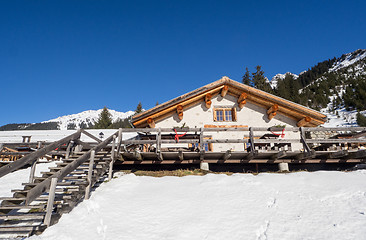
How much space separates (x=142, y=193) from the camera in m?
6.05

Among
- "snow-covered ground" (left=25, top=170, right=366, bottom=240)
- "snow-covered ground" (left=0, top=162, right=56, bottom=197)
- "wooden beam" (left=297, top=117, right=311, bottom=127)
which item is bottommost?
"snow-covered ground" (left=25, top=170, right=366, bottom=240)

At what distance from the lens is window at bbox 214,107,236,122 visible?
540 inches

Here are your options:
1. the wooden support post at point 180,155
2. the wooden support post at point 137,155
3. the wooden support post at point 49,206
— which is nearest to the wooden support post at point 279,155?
the wooden support post at point 180,155

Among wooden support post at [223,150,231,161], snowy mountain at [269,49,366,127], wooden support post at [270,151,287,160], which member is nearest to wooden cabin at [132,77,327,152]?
wooden support post at [270,151,287,160]

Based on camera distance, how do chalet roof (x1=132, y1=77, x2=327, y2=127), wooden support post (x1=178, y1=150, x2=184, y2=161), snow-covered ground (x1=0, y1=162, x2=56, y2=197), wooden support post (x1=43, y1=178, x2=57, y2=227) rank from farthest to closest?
chalet roof (x1=132, y1=77, x2=327, y2=127)
wooden support post (x1=178, y1=150, x2=184, y2=161)
snow-covered ground (x1=0, y1=162, x2=56, y2=197)
wooden support post (x1=43, y1=178, x2=57, y2=227)

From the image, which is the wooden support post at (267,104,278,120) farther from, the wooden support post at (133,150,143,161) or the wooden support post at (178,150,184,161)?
the wooden support post at (133,150,143,161)

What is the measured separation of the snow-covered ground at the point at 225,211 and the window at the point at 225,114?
7.25 meters

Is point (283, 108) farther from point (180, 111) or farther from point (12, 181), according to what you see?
point (12, 181)

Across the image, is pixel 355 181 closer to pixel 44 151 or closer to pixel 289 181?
pixel 289 181

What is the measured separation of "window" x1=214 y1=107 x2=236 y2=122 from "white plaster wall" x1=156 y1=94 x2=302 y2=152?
0.24 meters

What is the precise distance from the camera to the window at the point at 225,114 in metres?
13.7

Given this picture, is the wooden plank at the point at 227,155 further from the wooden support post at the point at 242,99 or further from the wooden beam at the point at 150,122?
the wooden support post at the point at 242,99

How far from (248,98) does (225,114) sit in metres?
1.80

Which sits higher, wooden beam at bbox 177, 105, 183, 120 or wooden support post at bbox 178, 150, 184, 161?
wooden beam at bbox 177, 105, 183, 120
